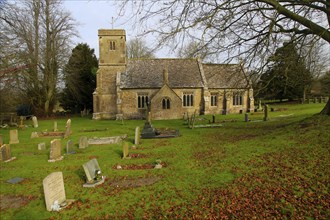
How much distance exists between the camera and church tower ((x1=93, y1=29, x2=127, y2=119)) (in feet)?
112

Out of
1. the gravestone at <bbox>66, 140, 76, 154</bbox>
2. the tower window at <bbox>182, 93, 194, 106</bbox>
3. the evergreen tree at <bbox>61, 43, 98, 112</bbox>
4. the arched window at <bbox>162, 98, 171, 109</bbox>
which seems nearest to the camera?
the gravestone at <bbox>66, 140, 76, 154</bbox>

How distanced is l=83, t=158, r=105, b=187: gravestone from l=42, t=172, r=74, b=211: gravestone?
3.85ft

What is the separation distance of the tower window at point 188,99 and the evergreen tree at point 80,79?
56.7 feet

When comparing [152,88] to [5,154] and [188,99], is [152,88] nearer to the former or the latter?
[188,99]

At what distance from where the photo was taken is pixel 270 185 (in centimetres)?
687

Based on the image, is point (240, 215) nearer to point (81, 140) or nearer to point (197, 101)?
point (81, 140)

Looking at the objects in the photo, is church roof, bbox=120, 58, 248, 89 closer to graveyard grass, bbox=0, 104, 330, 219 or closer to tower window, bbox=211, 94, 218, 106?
tower window, bbox=211, 94, 218, 106

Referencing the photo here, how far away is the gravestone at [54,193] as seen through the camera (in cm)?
624

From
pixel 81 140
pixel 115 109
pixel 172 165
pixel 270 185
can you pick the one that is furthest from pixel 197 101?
pixel 270 185

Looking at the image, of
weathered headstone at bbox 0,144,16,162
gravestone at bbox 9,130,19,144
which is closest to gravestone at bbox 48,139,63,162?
weathered headstone at bbox 0,144,16,162

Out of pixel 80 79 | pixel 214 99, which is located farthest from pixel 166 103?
pixel 80 79

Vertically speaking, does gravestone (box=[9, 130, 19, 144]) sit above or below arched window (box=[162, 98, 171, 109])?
below

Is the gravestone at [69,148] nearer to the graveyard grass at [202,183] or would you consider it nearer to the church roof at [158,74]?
the graveyard grass at [202,183]

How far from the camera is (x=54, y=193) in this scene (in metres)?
6.47
